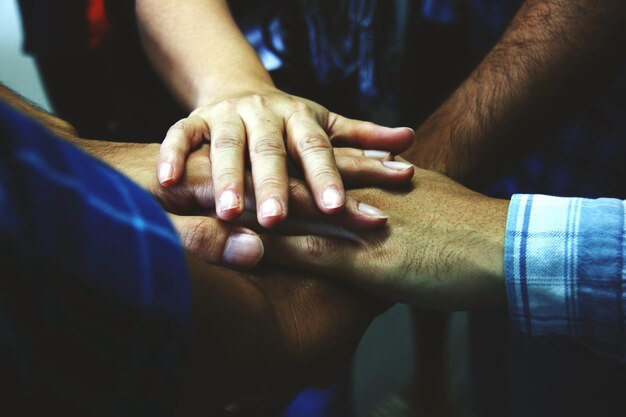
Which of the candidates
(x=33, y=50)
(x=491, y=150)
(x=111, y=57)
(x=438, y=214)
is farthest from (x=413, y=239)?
(x=33, y=50)

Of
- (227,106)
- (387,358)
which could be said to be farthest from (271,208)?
(387,358)

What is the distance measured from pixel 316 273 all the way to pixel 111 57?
0.85m

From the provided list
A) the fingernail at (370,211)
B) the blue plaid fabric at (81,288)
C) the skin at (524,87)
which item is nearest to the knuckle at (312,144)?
the fingernail at (370,211)

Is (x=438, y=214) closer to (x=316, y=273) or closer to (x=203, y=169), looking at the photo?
(x=316, y=273)

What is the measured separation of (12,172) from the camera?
325 millimetres

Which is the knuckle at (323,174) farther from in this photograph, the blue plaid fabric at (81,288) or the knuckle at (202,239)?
the blue plaid fabric at (81,288)

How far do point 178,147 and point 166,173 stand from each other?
5cm

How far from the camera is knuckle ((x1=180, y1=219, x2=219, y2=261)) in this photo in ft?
2.37

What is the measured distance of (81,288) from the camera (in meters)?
0.35

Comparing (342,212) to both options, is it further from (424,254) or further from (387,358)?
(387,358)

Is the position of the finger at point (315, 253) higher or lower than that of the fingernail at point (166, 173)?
lower

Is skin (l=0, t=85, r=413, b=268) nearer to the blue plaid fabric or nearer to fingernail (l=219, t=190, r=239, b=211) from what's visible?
fingernail (l=219, t=190, r=239, b=211)

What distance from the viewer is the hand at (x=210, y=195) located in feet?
2.38

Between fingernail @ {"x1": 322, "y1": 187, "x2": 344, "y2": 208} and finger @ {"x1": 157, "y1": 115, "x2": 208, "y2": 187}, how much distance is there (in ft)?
0.68
